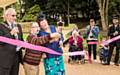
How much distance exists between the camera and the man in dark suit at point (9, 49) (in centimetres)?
787

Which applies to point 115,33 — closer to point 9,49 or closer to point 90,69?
point 90,69

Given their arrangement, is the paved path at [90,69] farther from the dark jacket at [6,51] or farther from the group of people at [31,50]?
the dark jacket at [6,51]

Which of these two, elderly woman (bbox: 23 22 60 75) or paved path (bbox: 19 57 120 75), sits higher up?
elderly woman (bbox: 23 22 60 75)

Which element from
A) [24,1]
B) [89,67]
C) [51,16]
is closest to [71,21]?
[51,16]

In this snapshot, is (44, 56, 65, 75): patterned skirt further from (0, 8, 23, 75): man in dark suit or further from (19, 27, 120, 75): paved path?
(19, 27, 120, 75): paved path

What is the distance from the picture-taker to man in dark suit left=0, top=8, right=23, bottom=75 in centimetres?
787

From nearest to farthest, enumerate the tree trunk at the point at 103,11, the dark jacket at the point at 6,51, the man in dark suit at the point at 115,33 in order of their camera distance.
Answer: the dark jacket at the point at 6,51 < the man in dark suit at the point at 115,33 < the tree trunk at the point at 103,11

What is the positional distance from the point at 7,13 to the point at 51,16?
4204 cm

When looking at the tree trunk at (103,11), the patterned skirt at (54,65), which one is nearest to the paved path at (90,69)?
the patterned skirt at (54,65)

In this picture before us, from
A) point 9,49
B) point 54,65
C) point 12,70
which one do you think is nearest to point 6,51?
point 9,49

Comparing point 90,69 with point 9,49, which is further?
point 90,69

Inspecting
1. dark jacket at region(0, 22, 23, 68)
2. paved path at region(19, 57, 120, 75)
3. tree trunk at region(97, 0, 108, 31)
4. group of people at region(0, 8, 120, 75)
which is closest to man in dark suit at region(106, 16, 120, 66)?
paved path at region(19, 57, 120, 75)

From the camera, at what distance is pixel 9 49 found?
791 cm

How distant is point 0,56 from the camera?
784cm
